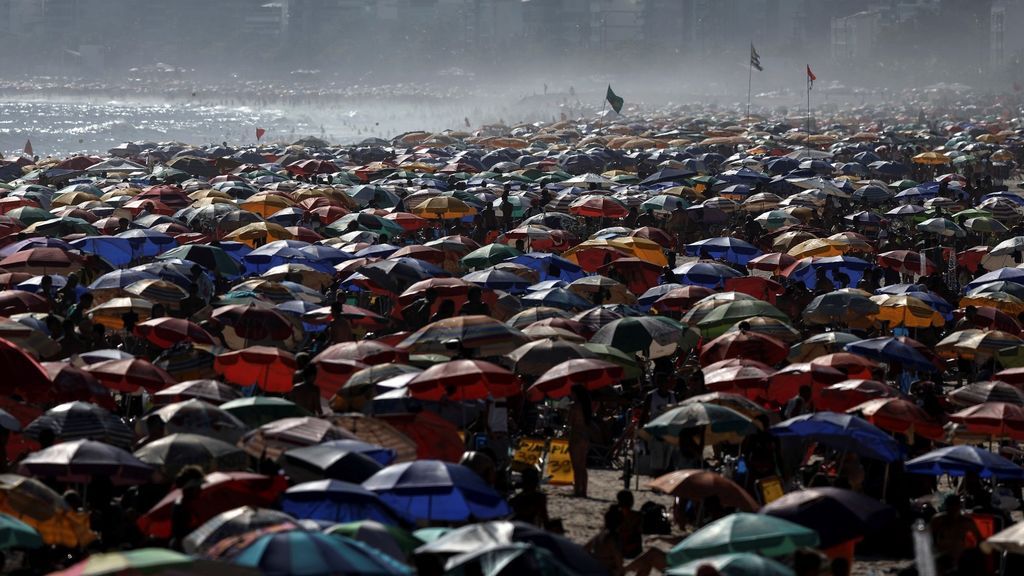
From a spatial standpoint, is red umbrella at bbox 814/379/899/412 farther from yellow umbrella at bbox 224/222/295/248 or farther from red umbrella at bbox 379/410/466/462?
yellow umbrella at bbox 224/222/295/248

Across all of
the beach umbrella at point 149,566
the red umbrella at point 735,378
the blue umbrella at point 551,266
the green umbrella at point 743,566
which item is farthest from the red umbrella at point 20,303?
the green umbrella at point 743,566

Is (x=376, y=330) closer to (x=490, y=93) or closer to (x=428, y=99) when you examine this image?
(x=428, y=99)

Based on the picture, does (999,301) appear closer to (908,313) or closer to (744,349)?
(908,313)

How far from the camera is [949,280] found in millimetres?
21625

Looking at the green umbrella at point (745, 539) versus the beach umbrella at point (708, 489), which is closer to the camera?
Result: the green umbrella at point (745, 539)

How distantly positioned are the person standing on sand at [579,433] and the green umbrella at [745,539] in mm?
4342

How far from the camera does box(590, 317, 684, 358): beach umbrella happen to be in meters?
15.2

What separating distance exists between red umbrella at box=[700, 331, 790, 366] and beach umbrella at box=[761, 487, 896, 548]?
5725 millimetres

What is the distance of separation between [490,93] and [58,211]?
539 ft

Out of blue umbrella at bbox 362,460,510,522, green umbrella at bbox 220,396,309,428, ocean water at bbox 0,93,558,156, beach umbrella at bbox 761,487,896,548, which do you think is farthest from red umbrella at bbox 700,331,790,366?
ocean water at bbox 0,93,558,156

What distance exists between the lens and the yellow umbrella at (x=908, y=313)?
17.4 meters

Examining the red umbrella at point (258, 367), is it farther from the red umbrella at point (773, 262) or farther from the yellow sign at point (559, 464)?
the red umbrella at point (773, 262)

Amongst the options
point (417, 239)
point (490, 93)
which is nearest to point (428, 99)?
point (490, 93)

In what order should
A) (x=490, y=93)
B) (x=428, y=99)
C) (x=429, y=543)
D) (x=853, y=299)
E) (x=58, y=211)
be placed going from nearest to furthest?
(x=429, y=543) < (x=853, y=299) < (x=58, y=211) < (x=428, y=99) < (x=490, y=93)
